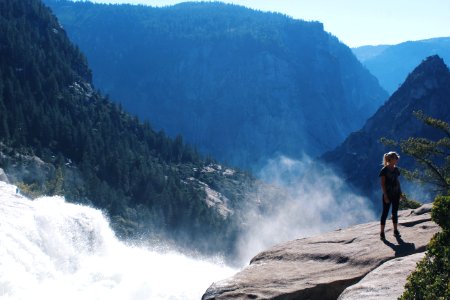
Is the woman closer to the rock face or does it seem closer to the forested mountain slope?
the rock face

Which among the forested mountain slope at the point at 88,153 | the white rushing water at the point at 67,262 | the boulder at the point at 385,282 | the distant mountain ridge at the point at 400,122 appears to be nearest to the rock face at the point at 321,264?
the boulder at the point at 385,282

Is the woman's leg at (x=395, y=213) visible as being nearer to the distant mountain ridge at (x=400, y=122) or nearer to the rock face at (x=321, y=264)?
the rock face at (x=321, y=264)

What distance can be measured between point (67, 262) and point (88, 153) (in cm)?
5716

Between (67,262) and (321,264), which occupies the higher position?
(67,262)

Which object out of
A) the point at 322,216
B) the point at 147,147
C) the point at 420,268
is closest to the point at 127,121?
the point at 147,147

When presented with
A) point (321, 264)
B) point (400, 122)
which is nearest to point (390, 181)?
point (321, 264)

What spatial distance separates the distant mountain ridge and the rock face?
12090 cm

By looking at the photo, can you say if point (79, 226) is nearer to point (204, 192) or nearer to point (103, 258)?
point (103, 258)

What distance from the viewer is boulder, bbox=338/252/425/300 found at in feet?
31.3

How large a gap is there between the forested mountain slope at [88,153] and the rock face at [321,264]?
58277 millimetres

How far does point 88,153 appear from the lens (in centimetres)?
9594

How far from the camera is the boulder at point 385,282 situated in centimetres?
955

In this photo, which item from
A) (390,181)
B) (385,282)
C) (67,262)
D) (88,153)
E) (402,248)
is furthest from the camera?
(88,153)

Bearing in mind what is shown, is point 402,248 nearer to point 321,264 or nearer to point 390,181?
point 321,264
